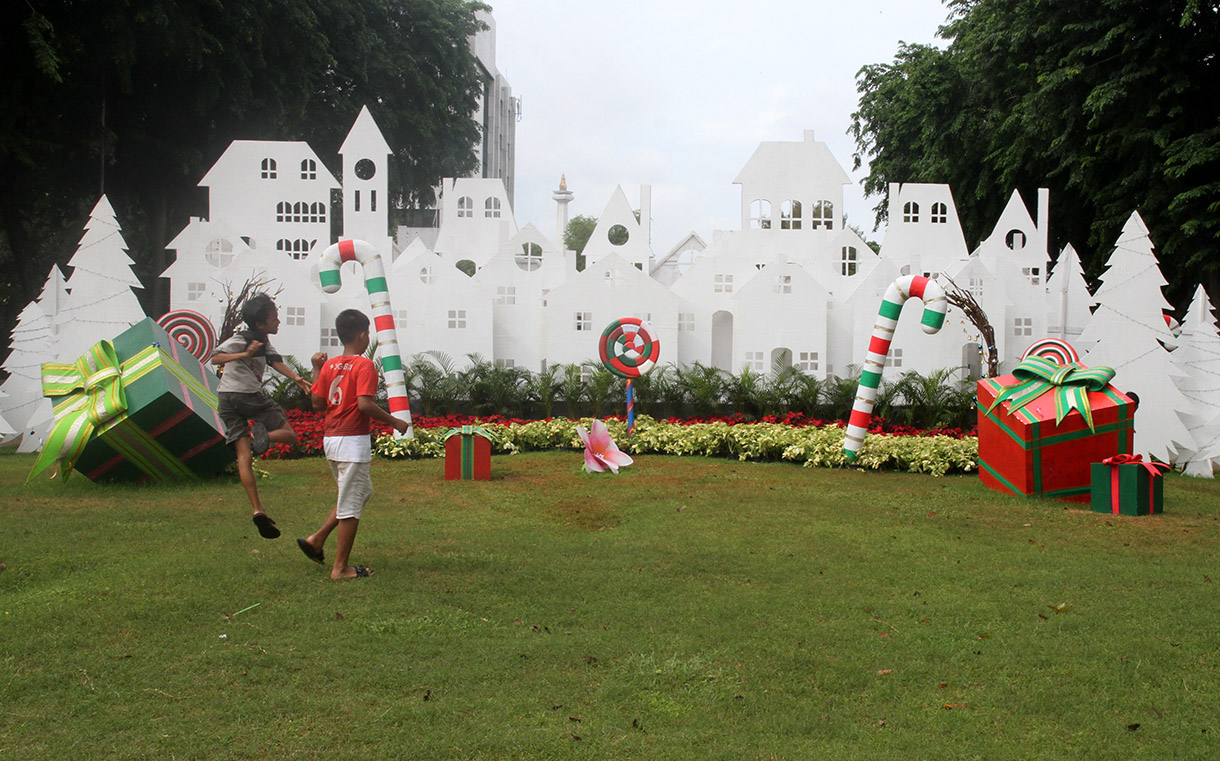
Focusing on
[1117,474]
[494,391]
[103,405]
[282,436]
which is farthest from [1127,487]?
[494,391]

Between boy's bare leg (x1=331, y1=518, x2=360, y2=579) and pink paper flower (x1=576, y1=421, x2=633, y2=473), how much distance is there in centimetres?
604

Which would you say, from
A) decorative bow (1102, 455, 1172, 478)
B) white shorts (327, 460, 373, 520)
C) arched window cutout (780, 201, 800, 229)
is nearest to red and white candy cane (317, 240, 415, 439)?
white shorts (327, 460, 373, 520)

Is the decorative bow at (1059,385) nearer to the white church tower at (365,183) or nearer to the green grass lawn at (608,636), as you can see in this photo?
the green grass lawn at (608,636)

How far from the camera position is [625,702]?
15.5 feet

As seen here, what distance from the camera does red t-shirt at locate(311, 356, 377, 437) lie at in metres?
6.56

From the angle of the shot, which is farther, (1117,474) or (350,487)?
(1117,474)

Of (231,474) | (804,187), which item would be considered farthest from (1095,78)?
(231,474)

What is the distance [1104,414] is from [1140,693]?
626 cm

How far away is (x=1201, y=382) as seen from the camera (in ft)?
48.1

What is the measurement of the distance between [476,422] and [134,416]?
22.8ft

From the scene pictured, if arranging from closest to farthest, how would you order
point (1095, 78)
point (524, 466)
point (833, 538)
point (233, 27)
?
point (833, 538)
point (524, 466)
point (1095, 78)
point (233, 27)

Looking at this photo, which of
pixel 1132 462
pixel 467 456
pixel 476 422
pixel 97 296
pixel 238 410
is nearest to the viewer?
pixel 238 410

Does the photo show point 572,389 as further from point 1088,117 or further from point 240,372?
point 1088,117

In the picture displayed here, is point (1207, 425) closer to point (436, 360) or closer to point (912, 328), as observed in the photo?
point (912, 328)
